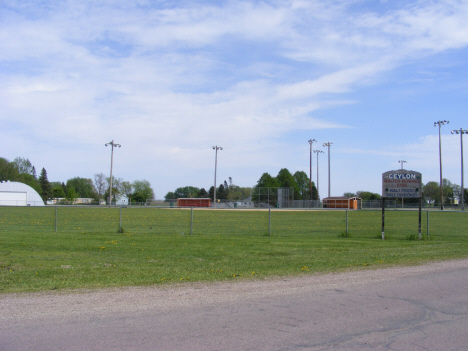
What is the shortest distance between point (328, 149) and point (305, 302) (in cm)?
8268

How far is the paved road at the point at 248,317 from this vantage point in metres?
5.32

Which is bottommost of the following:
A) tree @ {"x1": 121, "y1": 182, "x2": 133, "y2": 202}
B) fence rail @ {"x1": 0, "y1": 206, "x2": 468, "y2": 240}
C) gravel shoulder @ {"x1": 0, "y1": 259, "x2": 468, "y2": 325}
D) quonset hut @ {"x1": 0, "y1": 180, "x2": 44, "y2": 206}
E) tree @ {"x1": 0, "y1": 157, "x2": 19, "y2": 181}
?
fence rail @ {"x1": 0, "y1": 206, "x2": 468, "y2": 240}

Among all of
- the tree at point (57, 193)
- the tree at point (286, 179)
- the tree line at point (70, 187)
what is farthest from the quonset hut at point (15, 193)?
the tree at point (286, 179)

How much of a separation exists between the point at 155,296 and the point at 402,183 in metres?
15.2

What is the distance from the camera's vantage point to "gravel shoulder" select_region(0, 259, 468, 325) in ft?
21.9

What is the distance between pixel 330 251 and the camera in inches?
592

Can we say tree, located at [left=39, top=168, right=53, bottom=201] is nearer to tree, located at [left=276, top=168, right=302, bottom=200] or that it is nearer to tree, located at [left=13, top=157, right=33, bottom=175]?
tree, located at [left=13, top=157, right=33, bottom=175]

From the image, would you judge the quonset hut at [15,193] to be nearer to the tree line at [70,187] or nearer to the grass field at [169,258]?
the tree line at [70,187]

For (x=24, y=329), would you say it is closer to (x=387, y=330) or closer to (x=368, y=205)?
(x=387, y=330)

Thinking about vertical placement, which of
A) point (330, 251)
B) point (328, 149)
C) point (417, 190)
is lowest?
point (330, 251)

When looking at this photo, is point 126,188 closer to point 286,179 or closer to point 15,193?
point 286,179

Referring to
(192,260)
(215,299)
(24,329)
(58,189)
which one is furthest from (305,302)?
(58,189)

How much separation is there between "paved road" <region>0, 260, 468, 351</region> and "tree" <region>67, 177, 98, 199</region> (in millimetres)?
168840

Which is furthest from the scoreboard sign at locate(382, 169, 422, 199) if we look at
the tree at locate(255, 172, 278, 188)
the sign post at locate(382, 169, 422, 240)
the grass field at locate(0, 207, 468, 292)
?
the tree at locate(255, 172, 278, 188)
